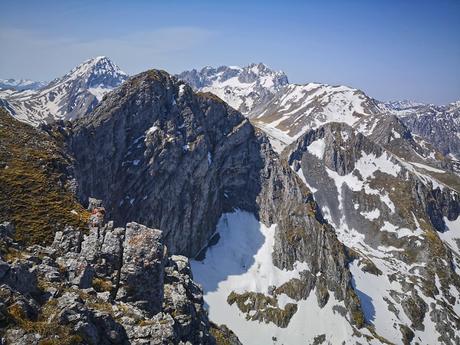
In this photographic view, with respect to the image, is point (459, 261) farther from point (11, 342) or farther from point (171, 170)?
point (11, 342)

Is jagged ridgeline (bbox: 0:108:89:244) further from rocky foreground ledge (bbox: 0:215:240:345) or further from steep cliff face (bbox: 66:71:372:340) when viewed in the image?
steep cliff face (bbox: 66:71:372:340)

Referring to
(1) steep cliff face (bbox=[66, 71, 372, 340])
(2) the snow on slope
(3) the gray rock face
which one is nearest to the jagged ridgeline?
(1) steep cliff face (bbox=[66, 71, 372, 340])

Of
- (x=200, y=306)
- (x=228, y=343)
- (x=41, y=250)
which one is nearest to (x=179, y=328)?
(x=200, y=306)

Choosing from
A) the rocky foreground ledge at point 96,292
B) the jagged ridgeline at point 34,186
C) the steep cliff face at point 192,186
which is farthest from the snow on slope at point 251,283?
the rocky foreground ledge at point 96,292

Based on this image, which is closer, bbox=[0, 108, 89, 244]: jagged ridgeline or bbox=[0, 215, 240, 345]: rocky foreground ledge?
bbox=[0, 215, 240, 345]: rocky foreground ledge

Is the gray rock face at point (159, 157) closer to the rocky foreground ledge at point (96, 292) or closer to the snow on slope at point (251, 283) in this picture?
the snow on slope at point (251, 283)

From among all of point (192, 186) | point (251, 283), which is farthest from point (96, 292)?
point (192, 186)

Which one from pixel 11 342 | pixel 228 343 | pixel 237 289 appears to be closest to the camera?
pixel 11 342

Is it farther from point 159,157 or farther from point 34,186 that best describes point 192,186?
point 34,186
